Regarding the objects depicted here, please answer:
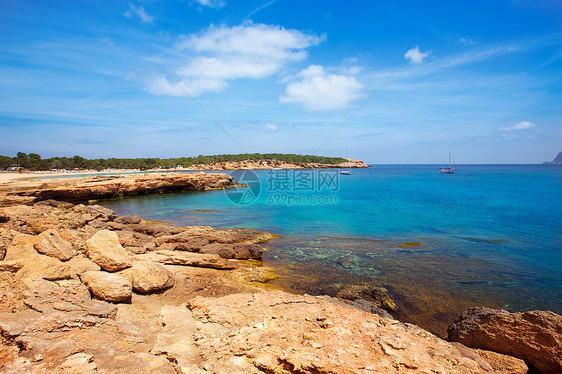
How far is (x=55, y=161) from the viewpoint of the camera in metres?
96.1

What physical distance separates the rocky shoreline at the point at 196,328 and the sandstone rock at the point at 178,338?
0.02 meters

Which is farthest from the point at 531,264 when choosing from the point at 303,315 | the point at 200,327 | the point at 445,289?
the point at 200,327

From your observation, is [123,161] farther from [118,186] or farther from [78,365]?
[78,365]

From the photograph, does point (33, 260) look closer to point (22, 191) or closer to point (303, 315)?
point (303, 315)

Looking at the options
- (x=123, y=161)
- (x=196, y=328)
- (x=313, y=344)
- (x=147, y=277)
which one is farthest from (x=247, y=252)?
(x=123, y=161)

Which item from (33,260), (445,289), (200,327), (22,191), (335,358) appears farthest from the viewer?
(22,191)

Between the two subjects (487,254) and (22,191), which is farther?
(22,191)

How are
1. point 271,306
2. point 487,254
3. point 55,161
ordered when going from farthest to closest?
1. point 55,161
2. point 487,254
3. point 271,306

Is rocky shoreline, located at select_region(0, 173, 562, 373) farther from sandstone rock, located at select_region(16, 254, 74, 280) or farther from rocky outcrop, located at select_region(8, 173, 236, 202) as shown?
rocky outcrop, located at select_region(8, 173, 236, 202)

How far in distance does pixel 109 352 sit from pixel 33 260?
441 centimetres

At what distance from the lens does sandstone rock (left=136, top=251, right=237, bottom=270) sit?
1092cm

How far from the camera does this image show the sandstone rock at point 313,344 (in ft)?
12.9

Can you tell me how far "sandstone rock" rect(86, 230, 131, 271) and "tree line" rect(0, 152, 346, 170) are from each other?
109143mm

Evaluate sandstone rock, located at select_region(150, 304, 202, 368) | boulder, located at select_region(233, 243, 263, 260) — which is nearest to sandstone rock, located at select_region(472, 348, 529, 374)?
sandstone rock, located at select_region(150, 304, 202, 368)
